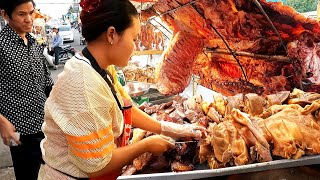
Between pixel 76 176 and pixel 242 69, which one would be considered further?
pixel 242 69

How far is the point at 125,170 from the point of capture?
2.04 metres

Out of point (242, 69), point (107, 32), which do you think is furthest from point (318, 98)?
point (107, 32)

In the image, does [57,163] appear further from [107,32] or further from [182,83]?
[182,83]

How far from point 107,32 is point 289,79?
6.91 feet

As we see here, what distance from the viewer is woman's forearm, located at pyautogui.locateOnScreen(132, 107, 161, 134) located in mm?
2314

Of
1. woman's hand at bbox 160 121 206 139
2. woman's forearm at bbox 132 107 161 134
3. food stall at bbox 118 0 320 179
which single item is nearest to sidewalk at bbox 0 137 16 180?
food stall at bbox 118 0 320 179

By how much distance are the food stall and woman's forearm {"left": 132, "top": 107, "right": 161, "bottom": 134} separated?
5.4 inches

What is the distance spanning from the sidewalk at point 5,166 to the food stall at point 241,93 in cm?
279

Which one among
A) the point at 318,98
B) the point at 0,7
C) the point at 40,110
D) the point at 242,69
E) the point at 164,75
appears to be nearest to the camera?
the point at 318,98

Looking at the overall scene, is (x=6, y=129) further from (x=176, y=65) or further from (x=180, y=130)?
(x=176, y=65)

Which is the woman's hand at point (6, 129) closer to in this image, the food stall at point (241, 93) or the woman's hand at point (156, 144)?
the food stall at point (241, 93)

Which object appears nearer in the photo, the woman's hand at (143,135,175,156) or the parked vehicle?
the woman's hand at (143,135,175,156)

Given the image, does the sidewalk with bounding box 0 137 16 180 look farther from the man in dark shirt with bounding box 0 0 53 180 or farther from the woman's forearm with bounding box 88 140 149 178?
the woman's forearm with bounding box 88 140 149 178

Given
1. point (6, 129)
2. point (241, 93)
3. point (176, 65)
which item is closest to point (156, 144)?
point (241, 93)
